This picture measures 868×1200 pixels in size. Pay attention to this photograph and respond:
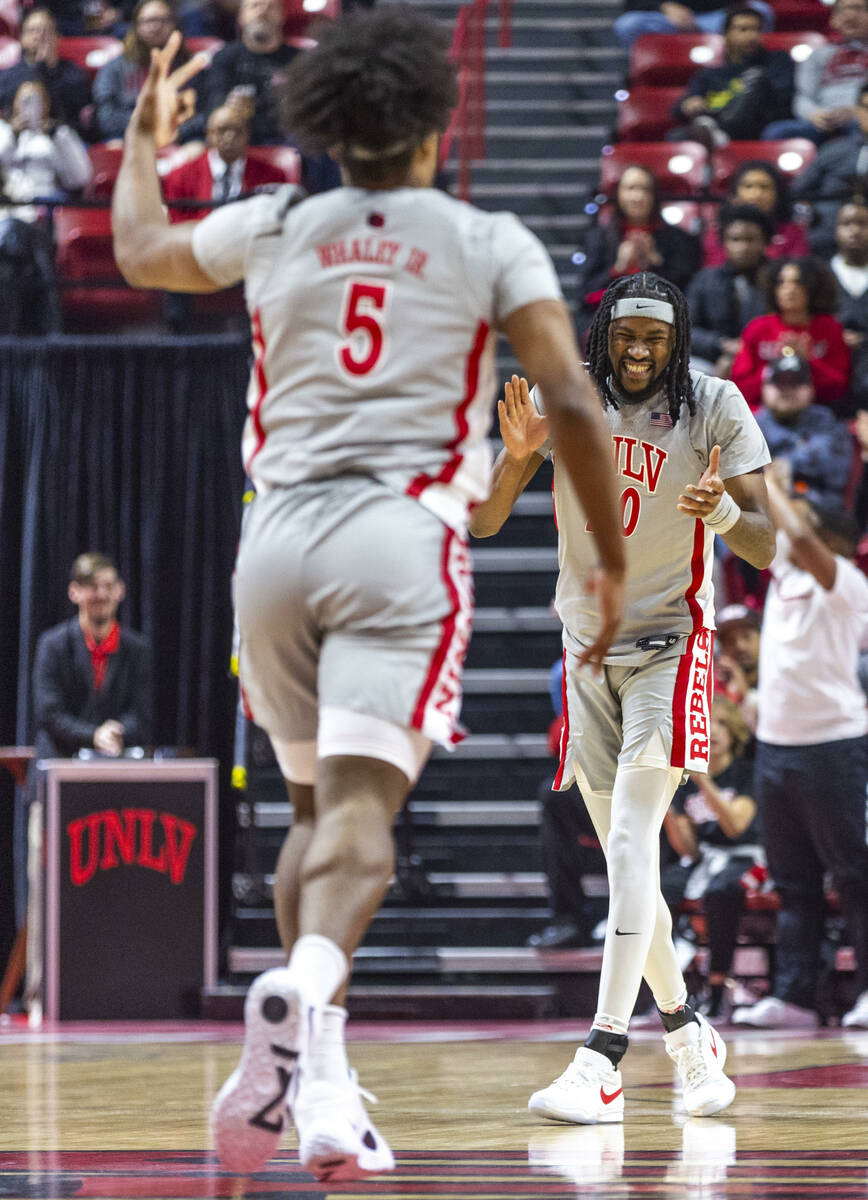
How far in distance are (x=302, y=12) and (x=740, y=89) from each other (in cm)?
334

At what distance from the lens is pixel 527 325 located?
116 inches

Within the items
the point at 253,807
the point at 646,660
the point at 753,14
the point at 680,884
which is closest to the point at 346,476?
the point at 646,660

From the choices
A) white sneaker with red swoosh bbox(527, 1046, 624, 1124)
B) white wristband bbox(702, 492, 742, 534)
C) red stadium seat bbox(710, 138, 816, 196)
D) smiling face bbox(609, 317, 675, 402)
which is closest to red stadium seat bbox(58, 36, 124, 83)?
red stadium seat bbox(710, 138, 816, 196)

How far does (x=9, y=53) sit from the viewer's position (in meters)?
14.1

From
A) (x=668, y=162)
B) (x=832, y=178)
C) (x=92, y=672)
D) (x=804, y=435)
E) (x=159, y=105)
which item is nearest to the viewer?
(x=159, y=105)

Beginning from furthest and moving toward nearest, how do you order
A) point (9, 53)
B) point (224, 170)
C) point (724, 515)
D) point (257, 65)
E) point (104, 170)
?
point (9, 53) < point (257, 65) < point (104, 170) < point (224, 170) < point (724, 515)

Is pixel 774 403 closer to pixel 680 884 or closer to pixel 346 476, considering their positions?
pixel 680 884

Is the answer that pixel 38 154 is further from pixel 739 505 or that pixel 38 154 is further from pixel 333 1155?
pixel 333 1155

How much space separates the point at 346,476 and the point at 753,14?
10695 mm

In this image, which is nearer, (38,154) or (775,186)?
(775,186)

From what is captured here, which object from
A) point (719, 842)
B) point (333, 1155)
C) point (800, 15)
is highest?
point (800, 15)

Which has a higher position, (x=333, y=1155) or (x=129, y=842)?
(x=333, y=1155)

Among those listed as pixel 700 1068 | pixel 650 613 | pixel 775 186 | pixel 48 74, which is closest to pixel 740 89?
pixel 775 186

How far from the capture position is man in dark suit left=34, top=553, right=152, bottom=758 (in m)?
9.19
